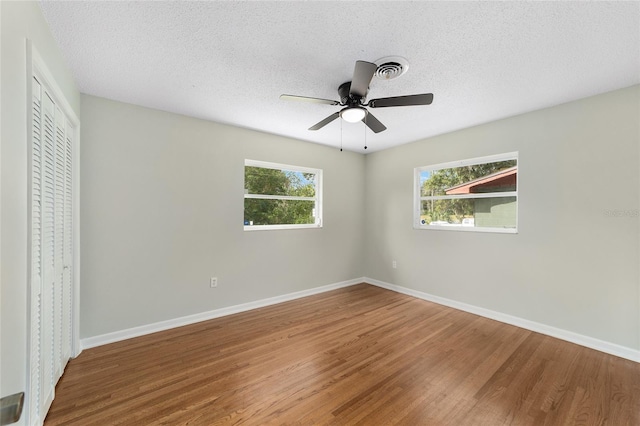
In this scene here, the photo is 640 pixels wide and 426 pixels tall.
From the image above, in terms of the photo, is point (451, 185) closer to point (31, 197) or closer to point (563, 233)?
point (563, 233)

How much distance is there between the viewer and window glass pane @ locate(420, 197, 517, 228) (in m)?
3.24

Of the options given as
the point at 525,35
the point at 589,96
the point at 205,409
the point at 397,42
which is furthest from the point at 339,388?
the point at 589,96

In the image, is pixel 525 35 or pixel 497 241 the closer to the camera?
pixel 525 35

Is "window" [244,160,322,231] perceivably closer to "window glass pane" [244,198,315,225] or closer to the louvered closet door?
"window glass pane" [244,198,315,225]

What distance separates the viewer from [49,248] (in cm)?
171

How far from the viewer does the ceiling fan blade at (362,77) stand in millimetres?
1681

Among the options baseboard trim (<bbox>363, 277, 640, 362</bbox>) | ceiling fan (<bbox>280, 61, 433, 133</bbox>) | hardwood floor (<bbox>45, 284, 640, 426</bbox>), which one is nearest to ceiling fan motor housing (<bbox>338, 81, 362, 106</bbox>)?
ceiling fan (<bbox>280, 61, 433, 133</bbox>)

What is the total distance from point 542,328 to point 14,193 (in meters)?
4.37

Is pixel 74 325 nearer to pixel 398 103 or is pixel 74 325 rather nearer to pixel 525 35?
pixel 398 103

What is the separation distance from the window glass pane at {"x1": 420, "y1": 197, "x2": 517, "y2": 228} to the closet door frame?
4.19 m

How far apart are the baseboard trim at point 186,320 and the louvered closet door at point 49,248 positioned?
29 centimetres

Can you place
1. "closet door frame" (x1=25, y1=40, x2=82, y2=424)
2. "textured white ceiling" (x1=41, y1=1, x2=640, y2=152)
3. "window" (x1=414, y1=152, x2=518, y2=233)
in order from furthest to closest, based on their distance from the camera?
"window" (x1=414, y1=152, x2=518, y2=233)
"textured white ceiling" (x1=41, y1=1, x2=640, y2=152)
"closet door frame" (x1=25, y1=40, x2=82, y2=424)

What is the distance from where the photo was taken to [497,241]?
3248mm

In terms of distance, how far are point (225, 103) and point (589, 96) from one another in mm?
3671
